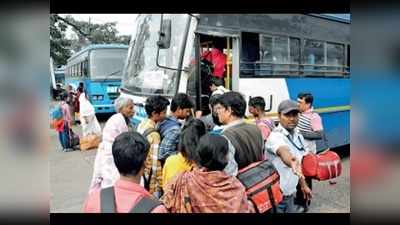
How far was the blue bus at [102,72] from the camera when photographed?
897cm

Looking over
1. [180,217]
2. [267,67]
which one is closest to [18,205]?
[180,217]

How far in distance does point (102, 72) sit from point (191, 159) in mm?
7407

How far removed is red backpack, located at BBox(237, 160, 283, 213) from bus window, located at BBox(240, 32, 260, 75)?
7.09 feet

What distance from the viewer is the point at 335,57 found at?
5309mm

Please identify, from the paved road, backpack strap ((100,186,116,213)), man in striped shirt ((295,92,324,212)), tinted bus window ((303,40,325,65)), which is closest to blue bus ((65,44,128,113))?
the paved road

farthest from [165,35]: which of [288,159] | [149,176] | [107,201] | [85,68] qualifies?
[85,68]

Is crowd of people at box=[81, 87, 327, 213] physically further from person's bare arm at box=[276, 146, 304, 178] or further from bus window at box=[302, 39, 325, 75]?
bus window at box=[302, 39, 325, 75]

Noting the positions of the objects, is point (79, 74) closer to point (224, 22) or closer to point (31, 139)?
point (224, 22)

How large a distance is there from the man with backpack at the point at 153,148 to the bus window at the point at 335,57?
2.99 metres

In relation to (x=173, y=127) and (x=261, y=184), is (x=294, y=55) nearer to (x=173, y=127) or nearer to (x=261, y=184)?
(x=173, y=127)

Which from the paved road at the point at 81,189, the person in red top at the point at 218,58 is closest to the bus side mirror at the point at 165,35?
the person in red top at the point at 218,58

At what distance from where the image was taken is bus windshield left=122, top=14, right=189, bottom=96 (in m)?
4.11

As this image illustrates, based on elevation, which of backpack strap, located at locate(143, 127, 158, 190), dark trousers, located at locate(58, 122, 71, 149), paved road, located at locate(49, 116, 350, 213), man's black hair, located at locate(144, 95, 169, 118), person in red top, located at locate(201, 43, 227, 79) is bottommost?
paved road, located at locate(49, 116, 350, 213)

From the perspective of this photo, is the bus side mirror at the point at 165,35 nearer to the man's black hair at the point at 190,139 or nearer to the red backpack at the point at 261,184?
the man's black hair at the point at 190,139
